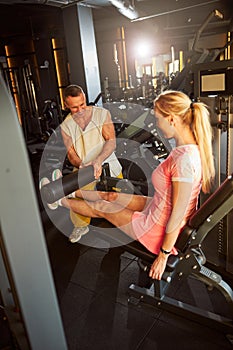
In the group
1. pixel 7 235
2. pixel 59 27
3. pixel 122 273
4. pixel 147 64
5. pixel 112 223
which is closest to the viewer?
pixel 7 235

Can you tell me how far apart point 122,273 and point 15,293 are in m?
1.56

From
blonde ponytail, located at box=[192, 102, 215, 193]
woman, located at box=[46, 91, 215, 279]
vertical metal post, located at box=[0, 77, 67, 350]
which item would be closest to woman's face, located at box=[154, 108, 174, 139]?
woman, located at box=[46, 91, 215, 279]

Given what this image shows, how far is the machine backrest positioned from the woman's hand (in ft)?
0.29

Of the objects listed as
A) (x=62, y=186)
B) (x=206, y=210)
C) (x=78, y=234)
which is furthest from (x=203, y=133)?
(x=78, y=234)

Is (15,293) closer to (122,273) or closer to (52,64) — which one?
(122,273)

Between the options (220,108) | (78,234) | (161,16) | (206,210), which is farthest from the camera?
(161,16)

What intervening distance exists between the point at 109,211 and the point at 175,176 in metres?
0.51

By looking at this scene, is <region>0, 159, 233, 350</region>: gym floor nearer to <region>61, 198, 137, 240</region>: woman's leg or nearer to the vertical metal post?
<region>61, 198, 137, 240</region>: woman's leg

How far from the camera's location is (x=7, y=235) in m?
0.57

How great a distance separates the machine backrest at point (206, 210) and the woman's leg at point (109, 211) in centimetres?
28

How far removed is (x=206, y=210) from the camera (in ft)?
4.37

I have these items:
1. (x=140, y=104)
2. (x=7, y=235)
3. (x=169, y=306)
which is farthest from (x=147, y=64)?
(x=7, y=235)

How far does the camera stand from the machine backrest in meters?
1.26

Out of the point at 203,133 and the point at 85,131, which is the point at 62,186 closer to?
the point at 203,133
